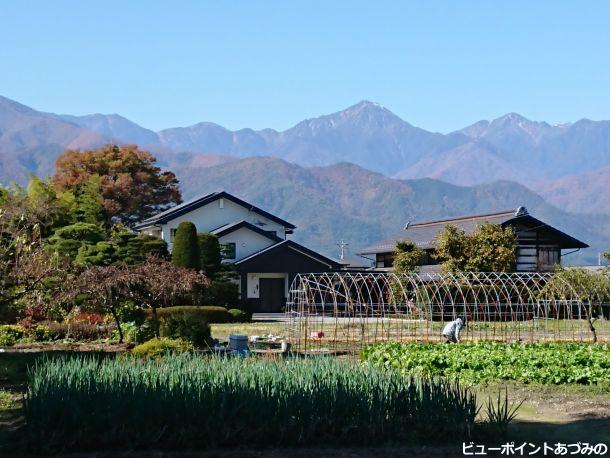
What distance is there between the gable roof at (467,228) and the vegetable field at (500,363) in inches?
880

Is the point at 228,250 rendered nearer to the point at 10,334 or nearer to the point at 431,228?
the point at 431,228

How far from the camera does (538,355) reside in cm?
1533

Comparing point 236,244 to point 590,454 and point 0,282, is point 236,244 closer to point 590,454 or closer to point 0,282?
point 0,282

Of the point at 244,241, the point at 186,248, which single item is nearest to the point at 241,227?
the point at 244,241

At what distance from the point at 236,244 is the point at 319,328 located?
16.4m

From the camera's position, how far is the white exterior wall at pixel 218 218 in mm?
44625

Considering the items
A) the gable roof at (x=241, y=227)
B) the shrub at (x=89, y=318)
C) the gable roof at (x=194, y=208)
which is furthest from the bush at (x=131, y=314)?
the gable roof at (x=194, y=208)

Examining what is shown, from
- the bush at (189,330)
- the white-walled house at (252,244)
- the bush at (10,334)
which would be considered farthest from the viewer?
the white-walled house at (252,244)

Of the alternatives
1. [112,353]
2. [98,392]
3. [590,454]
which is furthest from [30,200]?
[590,454]

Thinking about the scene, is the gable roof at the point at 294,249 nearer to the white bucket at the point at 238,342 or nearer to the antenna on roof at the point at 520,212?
the antenna on roof at the point at 520,212

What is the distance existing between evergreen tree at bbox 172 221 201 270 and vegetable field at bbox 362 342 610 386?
63.9 feet

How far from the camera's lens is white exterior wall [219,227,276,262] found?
4347 centimetres

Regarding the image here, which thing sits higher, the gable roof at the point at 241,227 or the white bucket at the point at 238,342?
the gable roof at the point at 241,227

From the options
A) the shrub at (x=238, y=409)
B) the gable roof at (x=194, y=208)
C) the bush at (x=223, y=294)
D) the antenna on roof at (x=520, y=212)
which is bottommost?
the shrub at (x=238, y=409)
